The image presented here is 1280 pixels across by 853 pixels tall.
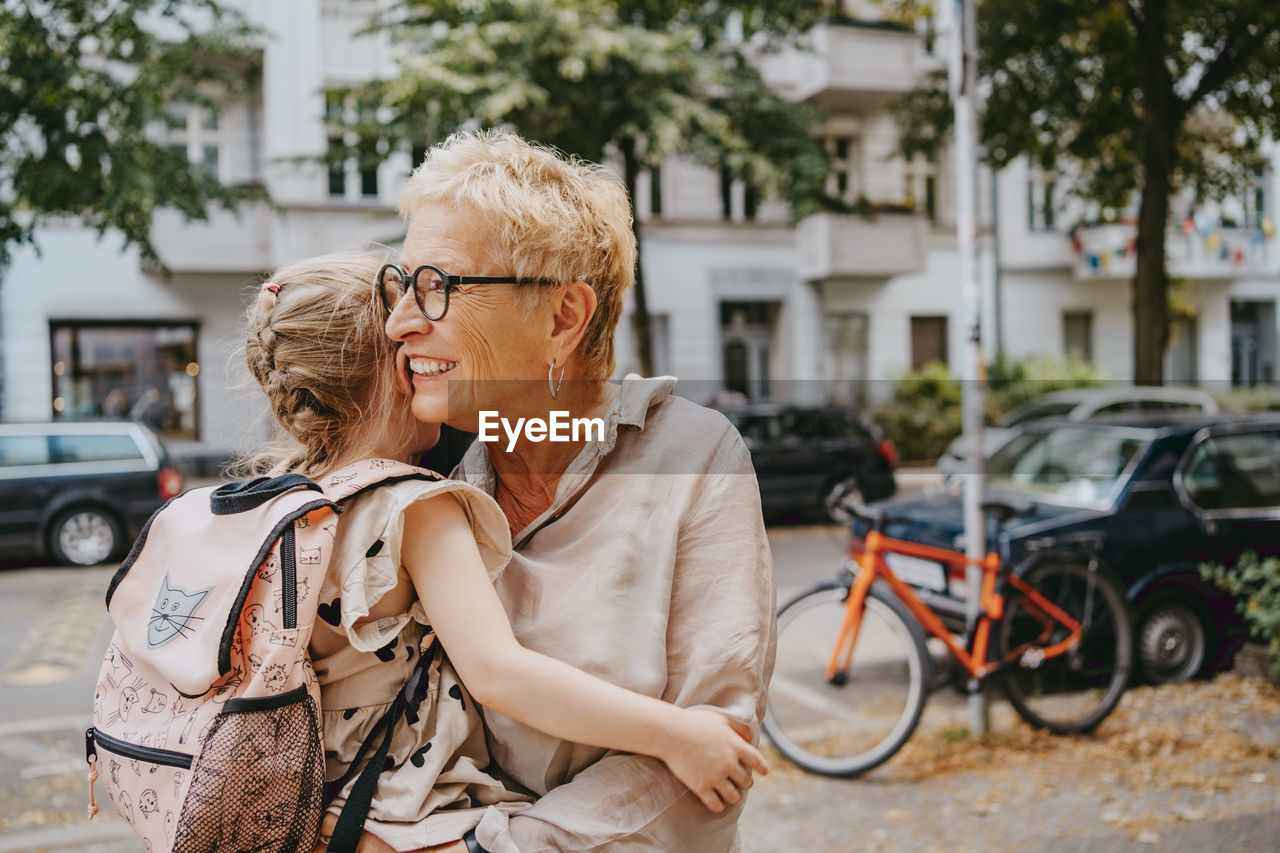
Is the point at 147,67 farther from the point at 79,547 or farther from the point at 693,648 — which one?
the point at 693,648

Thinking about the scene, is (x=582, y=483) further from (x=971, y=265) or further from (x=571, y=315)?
(x=971, y=265)

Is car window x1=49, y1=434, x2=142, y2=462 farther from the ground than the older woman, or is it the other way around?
the older woman

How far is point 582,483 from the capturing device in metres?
1.60

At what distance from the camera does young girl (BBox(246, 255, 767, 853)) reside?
1.42 meters

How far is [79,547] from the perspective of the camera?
11172mm

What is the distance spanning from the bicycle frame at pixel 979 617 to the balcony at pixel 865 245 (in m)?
17.0

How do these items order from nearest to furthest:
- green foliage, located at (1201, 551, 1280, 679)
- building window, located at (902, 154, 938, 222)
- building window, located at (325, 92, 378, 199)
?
green foliage, located at (1201, 551, 1280, 679) < building window, located at (325, 92, 378, 199) < building window, located at (902, 154, 938, 222)

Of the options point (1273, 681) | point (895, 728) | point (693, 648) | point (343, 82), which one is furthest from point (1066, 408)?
point (693, 648)

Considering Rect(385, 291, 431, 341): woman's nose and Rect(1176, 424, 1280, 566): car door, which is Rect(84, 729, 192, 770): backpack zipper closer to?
Rect(385, 291, 431, 341): woman's nose

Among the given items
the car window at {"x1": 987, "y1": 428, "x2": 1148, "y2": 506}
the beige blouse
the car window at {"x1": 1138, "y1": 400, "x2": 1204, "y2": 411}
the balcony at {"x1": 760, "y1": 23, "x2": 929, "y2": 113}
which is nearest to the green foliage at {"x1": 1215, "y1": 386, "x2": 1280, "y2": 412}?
the car window at {"x1": 1138, "y1": 400, "x2": 1204, "y2": 411}

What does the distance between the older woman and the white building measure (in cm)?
1341

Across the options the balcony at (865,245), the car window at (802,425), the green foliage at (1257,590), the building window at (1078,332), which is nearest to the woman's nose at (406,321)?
the green foliage at (1257,590)

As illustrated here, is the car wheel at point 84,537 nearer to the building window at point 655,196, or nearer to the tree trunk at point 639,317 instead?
the tree trunk at point 639,317

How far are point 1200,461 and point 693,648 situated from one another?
565 centimetres
